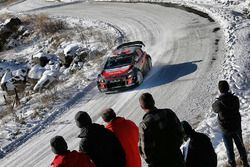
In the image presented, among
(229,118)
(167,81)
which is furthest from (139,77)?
(229,118)

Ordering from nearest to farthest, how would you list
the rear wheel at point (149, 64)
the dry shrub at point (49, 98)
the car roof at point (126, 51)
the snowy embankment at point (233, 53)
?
the snowy embankment at point (233, 53), the dry shrub at point (49, 98), the car roof at point (126, 51), the rear wheel at point (149, 64)

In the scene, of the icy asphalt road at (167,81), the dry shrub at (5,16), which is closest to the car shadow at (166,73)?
the icy asphalt road at (167,81)

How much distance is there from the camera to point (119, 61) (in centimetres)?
2133

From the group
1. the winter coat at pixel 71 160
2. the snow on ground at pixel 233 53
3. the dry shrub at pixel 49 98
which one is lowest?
the dry shrub at pixel 49 98

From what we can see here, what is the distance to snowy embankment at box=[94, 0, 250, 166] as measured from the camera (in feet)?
44.9

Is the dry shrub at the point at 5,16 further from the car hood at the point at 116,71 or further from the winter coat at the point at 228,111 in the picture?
the winter coat at the point at 228,111

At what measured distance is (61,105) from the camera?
68.5ft

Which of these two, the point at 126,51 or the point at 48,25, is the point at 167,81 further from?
the point at 48,25

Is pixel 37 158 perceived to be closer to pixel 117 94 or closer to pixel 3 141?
pixel 3 141

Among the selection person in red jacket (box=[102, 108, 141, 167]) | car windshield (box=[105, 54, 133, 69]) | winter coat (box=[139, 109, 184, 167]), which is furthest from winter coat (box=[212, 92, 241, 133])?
car windshield (box=[105, 54, 133, 69])

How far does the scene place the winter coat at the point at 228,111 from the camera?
9602 mm

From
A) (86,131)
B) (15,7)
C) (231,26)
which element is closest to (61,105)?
(231,26)

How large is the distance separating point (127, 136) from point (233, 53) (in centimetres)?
1374

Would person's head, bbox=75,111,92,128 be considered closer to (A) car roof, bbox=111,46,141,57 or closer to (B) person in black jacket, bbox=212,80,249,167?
(B) person in black jacket, bbox=212,80,249,167
